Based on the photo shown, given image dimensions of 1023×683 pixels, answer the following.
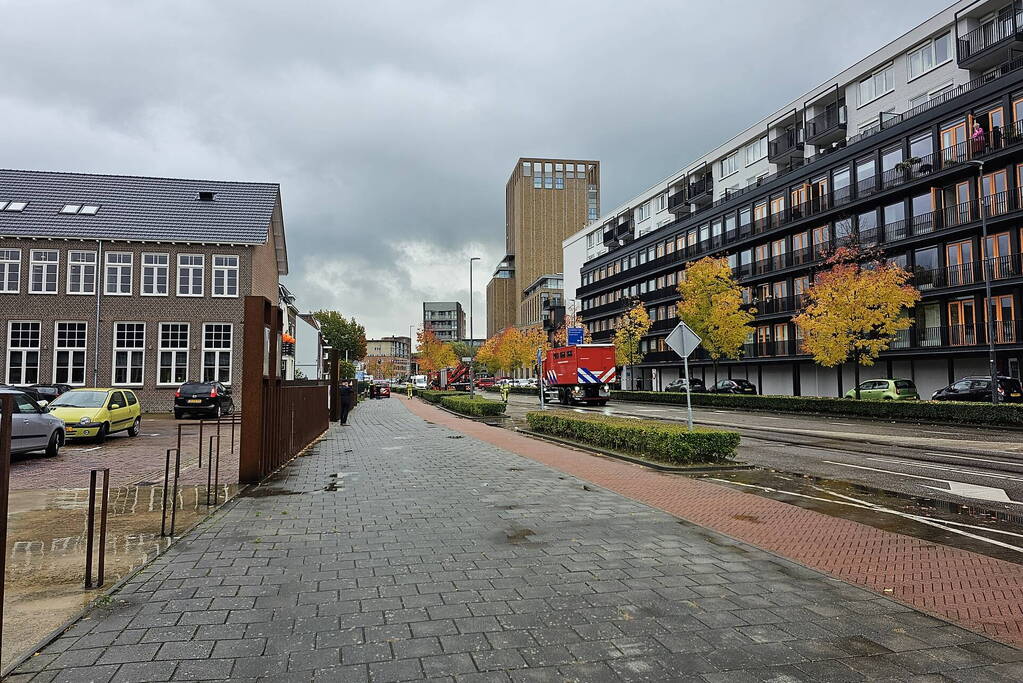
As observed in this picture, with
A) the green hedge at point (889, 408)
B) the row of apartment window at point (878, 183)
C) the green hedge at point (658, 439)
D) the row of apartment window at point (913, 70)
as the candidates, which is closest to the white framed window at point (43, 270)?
the green hedge at point (658, 439)

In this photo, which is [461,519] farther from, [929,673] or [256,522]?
[929,673]

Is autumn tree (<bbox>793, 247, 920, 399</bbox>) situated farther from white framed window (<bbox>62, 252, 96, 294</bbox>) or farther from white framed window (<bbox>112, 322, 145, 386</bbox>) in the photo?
white framed window (<bbox>62, 252, 96, 294</bbox>)

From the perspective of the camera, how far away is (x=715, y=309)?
129ft

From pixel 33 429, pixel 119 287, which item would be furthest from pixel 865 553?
pixel 119 287

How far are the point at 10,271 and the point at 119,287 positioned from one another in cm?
508

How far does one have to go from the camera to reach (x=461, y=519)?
24.5 ft

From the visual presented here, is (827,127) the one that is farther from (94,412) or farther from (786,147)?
(94,412)

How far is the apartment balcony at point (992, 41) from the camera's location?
31062 millimetres

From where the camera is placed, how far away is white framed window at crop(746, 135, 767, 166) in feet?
166

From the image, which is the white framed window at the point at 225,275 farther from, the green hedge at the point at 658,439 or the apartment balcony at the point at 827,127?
the apartment balcony at the point at 827,127

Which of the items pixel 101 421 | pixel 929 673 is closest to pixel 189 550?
pixel 929 673

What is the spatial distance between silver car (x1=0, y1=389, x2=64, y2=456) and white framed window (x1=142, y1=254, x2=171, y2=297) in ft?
67.7

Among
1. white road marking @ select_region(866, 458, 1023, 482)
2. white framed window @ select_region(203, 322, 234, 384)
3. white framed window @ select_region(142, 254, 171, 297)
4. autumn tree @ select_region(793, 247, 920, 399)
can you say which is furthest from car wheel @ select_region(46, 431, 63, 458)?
autumn tree @ select_region(793, 247, 920, 399)

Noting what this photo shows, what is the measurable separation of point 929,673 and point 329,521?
229 inches
